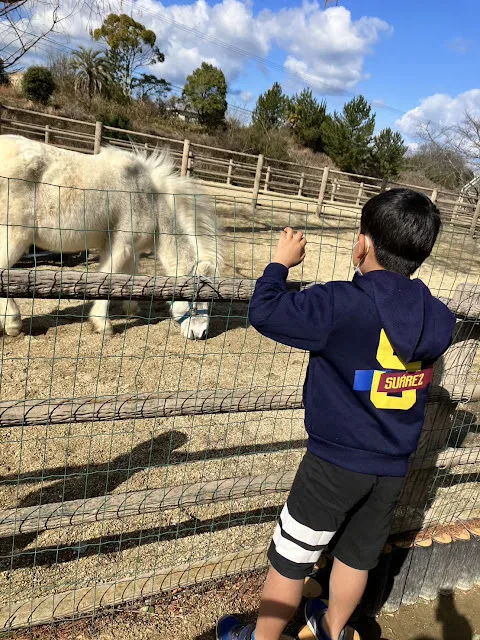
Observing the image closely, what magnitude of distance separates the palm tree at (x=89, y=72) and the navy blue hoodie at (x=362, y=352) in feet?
99.9

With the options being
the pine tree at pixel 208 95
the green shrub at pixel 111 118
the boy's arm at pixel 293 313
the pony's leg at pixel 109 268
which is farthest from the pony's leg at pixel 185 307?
A: the pine tree at pixel 208 95

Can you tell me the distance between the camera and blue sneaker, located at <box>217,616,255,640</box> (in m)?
1.84

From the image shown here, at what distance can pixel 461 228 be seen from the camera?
57.5 ft

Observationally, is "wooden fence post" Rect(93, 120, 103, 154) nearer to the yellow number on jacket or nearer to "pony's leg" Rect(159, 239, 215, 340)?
"pony's leg" Rect(159, 239, 215, 340)

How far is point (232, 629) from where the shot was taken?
1931mm

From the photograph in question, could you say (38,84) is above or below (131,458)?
above

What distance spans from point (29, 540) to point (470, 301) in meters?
2.81

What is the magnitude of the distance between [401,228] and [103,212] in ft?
15.0

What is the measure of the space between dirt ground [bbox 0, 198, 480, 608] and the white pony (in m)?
0.58

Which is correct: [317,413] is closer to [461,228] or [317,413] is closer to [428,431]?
[428,431]

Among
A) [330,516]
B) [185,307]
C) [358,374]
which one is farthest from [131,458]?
[185,307]

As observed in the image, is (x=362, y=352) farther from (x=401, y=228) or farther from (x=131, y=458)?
(x=131, y=458)

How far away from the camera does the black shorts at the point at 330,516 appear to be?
5.07 feet

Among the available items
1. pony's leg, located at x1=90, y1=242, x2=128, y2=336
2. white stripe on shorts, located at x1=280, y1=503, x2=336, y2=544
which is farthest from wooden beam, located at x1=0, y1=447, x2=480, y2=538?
pony's leg, located at x1=90, y1=242, x2=128, y2=336
